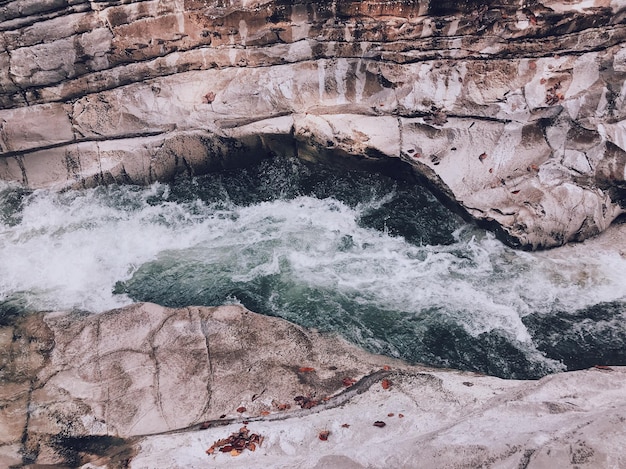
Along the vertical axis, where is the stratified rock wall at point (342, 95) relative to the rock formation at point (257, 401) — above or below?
above

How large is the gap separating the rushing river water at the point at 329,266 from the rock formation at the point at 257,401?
768 mm

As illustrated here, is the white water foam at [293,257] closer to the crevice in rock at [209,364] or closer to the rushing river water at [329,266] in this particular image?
the rushing river water at [329,266]

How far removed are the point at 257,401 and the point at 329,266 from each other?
105 inches

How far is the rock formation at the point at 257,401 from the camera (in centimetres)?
347

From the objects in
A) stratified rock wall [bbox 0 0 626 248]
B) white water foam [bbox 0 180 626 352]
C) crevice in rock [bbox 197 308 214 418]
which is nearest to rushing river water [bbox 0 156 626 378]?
white water foam [bbox 0 180 626 352]

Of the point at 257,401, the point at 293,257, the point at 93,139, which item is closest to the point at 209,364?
the point at 257,401

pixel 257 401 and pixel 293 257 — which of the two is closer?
pixel 257 401

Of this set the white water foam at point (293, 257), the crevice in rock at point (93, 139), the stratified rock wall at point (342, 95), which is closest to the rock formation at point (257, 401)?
the white water foam at point (293, 257)

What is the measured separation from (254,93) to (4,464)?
19.7ft

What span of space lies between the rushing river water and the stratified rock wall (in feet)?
1.54

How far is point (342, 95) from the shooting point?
796 centimetres

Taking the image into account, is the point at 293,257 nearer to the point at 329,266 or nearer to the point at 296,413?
the point at 329,266

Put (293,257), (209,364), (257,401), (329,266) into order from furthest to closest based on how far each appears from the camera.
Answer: (293,257)
(329,266)
(209,364)
(257,401)

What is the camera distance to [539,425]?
350 centimetres
